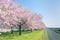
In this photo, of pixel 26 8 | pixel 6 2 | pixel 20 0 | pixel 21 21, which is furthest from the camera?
pixel 26 8

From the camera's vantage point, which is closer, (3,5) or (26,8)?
(3,5)

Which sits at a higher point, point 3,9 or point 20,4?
point 20,4

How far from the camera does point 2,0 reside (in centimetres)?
723

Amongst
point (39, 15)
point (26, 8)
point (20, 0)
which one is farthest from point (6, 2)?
point (39, 15)

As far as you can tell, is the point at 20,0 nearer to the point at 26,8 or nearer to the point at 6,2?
the point at 26,8

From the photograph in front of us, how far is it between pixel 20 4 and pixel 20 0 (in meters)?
0.84

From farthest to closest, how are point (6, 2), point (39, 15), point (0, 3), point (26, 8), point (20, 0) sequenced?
point (39, 15)
point (26, 8)
point (20, 0)
point (6, 2)
point (0, 3)

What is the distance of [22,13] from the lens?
43.3 feet

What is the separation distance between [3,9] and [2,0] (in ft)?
1.32

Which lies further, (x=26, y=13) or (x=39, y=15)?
(x=39, y=15)

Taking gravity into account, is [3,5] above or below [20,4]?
below

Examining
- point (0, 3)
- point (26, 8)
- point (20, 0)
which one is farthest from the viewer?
point (26, 8)

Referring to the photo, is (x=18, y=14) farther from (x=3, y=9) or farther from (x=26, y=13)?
(x=3, y=9)

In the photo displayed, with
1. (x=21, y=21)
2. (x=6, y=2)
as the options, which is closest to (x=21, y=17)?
(x=21, y=21)
